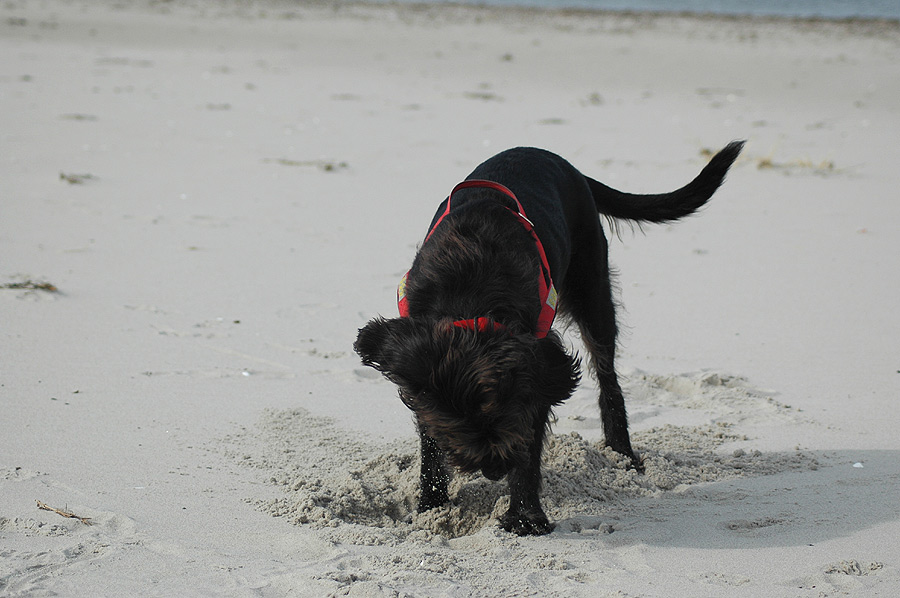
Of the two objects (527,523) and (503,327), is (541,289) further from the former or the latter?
(527,523)

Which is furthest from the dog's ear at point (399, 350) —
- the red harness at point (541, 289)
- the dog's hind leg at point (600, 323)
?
the dog's hind leg at point (600, 323)

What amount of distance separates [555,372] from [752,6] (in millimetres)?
32505

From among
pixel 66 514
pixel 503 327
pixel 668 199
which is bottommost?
pixel 66 514

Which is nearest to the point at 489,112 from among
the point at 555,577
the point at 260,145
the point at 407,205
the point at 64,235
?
the point at 260,145

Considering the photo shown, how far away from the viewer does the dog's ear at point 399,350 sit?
2.79 metres

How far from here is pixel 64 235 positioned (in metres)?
6.61

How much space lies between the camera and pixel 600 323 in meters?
4.18

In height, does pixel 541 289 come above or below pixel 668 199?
below

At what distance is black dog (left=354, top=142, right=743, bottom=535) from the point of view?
2.76 metres

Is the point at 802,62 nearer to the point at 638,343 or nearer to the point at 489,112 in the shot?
the point at 489,112

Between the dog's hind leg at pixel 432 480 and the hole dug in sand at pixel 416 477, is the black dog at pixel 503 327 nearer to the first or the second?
the dog's hind leg at pixel 432 480

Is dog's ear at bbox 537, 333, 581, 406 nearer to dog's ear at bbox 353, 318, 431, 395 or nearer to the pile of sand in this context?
dog's ear at bbox 353, 318, 431, 395

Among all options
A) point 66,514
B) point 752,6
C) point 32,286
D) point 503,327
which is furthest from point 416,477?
point 752,6

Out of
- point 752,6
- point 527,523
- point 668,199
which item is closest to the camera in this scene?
point 527,523
